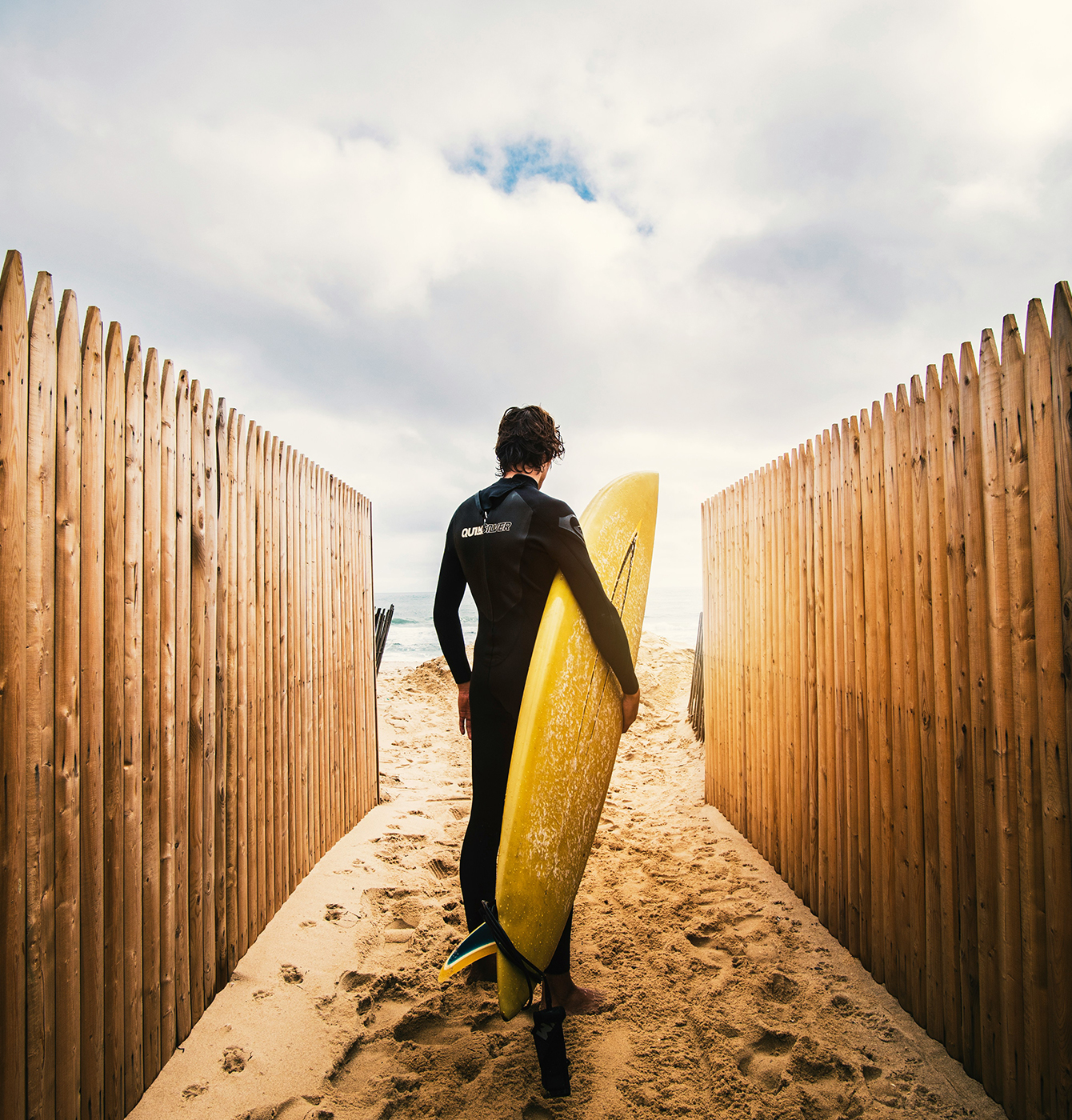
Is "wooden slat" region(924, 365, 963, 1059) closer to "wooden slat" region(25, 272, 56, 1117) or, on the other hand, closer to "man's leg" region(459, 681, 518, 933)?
"man's leg" region(459, 681, 518, 933)

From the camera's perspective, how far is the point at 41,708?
1486 mm

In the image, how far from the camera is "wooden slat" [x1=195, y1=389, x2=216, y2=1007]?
7.30 ft

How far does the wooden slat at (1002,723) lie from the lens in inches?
67.3

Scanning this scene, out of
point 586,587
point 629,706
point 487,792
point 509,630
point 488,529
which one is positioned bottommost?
point 487,792

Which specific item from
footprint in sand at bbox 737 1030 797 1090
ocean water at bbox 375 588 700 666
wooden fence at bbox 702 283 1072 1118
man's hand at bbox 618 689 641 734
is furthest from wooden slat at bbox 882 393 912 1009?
ocean water at bbox 375 588 700 666

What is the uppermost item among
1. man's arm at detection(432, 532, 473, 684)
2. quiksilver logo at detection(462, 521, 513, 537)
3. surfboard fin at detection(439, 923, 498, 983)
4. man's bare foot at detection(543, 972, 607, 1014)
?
quiksilver logo at detection(462, 521, 513, 537)

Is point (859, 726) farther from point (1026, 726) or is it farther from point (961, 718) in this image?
point (1026, 726)

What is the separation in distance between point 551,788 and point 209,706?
4.42ft

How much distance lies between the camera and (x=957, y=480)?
193cm

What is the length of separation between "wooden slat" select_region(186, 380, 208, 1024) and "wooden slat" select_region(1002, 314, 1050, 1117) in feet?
8.47

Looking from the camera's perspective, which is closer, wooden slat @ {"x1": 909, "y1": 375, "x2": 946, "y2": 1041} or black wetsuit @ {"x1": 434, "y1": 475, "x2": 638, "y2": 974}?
wooden slat @ {"x1": 909, "y1": 375, "x2": 946, "y2": 1041}

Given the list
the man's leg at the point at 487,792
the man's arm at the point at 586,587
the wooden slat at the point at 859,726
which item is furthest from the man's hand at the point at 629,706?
the wooden slat at the point at 859,726

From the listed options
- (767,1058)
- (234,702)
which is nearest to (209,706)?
(234,702)

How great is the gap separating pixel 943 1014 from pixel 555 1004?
1284 millimetres
